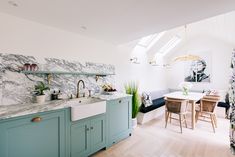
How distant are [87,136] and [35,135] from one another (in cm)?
75

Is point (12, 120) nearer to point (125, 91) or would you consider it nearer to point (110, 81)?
point (110, 81)

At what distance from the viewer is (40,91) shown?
207 centimetres

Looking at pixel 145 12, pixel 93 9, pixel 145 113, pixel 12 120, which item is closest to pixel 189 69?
pixel 145 113

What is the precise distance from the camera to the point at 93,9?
1741mm

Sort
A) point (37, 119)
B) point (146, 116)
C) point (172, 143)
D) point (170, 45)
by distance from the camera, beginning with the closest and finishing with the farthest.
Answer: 1. point (37, 119)
2. point (172, 143)
3. point (146, 116)
4. point (170, 45)

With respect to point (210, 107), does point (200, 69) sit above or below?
above

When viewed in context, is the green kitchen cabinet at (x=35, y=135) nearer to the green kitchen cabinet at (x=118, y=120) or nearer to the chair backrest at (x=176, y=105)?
the green kitchen cabinet at (x=118, y=120)

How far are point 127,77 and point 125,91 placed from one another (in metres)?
0.45

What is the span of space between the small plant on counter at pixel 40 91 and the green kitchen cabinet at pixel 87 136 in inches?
25.0

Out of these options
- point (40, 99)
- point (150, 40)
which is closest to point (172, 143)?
point (40, 99)

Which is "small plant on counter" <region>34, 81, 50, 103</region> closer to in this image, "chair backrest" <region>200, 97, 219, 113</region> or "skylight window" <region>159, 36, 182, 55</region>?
"chair backrest" <region>200, 97, 219, 113</region>

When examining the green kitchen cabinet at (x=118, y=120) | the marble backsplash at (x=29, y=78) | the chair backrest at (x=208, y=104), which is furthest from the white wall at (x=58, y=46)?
the chair backrest at (x=208, y=104)

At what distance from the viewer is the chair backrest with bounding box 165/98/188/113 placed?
312 centimetres

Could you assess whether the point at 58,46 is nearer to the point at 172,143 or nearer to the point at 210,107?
the point at 172,143
